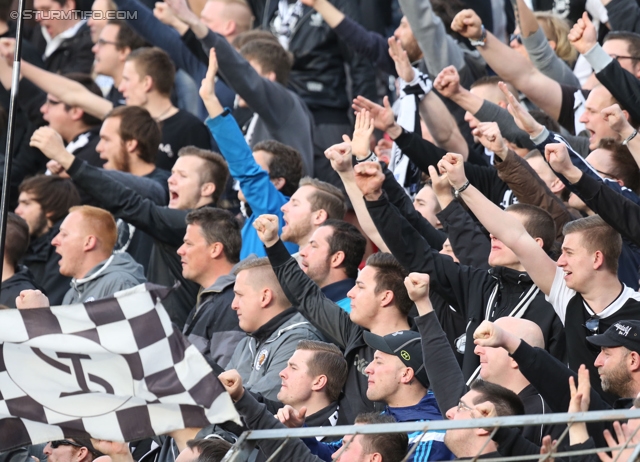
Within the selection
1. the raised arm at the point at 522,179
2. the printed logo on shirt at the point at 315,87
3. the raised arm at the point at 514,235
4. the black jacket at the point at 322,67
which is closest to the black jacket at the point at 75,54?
the black jacket at the point at 322,67

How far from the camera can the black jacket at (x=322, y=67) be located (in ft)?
34.2

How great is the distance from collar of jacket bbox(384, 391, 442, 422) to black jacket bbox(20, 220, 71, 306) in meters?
3.76

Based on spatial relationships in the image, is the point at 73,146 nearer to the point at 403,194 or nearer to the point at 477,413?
the point at 403,194

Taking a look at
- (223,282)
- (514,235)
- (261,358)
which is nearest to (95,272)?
(223,282)

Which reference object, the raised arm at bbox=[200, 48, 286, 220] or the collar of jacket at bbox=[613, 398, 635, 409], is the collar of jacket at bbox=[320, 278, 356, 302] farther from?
the collar of jacket at bbox=[613, 398, 635, 409]

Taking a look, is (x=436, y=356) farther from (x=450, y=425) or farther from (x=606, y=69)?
(x=606, y=69)

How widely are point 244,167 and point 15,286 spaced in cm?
172

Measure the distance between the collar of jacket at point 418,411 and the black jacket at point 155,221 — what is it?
103 inches

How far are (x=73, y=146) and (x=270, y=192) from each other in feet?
7.91

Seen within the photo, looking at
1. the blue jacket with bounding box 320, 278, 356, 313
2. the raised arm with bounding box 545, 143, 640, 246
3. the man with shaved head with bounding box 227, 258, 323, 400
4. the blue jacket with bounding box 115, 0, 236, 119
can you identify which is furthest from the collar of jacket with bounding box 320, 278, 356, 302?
the blue jacket with bounding box 115, 0, 236, 119

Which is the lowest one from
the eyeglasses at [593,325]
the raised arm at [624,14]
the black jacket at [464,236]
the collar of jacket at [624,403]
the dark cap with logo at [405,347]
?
the dark cap with logo at [405,347]

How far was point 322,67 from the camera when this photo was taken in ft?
34.5

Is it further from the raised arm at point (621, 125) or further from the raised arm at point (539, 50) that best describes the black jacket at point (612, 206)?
the raised arm at point (539, 50)

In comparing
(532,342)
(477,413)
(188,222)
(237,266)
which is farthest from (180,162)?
(477,413)
